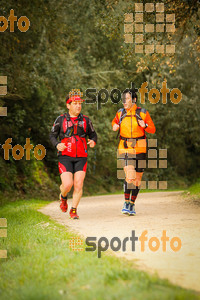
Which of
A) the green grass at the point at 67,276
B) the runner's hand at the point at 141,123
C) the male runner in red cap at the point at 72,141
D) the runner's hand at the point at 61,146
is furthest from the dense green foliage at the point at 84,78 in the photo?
the green grass at the point at 67,276

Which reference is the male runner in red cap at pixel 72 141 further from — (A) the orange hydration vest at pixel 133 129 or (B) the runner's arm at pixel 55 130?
(A) the orange hydration vest at pixel 133 129

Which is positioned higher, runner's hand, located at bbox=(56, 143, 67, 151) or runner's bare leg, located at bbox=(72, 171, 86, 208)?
runner's hand, located at bbox=(56, 143, 67, 151)

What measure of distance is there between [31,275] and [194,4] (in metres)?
9.09

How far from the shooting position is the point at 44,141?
25.2 meters

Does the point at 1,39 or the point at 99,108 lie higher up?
the point at 1,39

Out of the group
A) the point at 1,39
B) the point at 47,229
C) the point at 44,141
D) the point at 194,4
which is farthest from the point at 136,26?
the point at 44,141

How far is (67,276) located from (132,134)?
5.57m

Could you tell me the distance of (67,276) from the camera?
5055mm

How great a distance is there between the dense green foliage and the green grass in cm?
755

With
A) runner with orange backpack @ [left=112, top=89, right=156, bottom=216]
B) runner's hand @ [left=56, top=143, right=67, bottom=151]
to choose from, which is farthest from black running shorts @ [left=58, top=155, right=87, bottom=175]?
runner with orange backpack @ [left=112, top=89, right=156, bottom=216]

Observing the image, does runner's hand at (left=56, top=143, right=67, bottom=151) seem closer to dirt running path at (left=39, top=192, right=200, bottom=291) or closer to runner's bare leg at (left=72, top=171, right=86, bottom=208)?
runner's bare leg at (left=72, top=171, right=86, bottom=208)

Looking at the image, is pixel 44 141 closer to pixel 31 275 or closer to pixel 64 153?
pixel 64 153

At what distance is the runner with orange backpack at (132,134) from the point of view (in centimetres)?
1029

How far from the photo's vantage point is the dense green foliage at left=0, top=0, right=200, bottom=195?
15.0 meters
